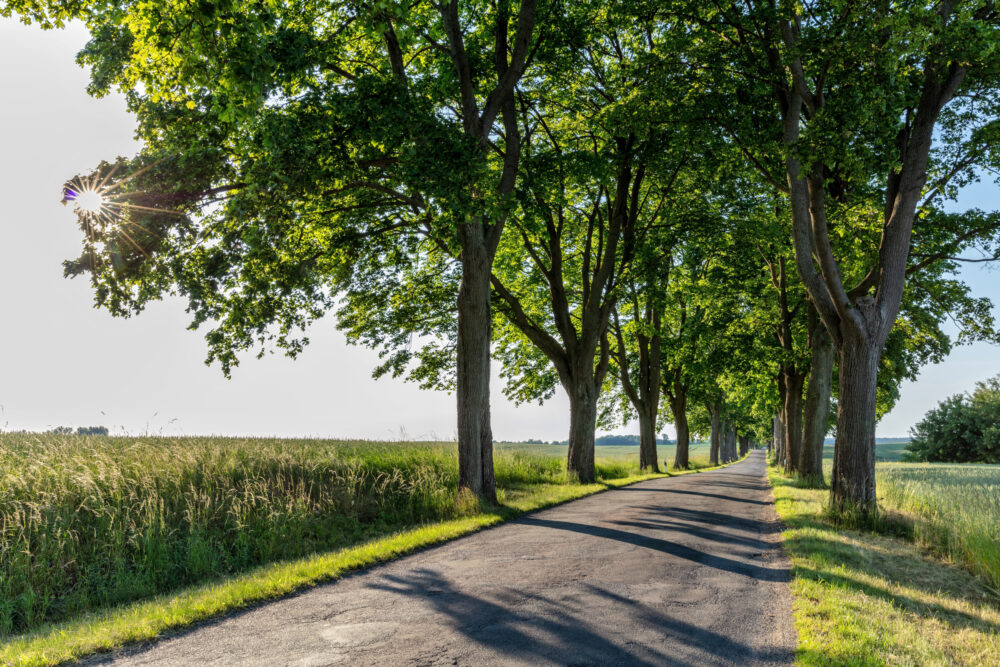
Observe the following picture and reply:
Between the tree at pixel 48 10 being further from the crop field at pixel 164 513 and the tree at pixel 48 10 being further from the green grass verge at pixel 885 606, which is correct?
the green grass verge at pixel 885 606

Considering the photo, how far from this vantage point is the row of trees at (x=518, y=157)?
33.8 feet

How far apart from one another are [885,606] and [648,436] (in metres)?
24.0

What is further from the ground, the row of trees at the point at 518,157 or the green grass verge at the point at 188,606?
the row of trees at the point at 518,157

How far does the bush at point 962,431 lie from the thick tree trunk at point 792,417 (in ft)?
114

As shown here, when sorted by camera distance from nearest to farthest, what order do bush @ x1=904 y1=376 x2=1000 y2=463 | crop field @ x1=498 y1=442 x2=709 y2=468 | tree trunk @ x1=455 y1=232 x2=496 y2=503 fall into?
tree trunk @ x1=455 y1=232 x2=496 y2=503, crop field @ x1=498 y1=442 x2=709 y2=468, bush @ x1=904 y1=376 x2=1000 y2=463

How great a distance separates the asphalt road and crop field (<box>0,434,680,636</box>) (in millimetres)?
2784

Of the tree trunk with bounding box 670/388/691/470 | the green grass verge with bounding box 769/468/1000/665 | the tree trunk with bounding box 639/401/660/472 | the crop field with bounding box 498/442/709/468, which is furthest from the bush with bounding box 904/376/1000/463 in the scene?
the green grass verge with bounding box 769/468/1000/665

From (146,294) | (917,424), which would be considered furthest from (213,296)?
(917,424)

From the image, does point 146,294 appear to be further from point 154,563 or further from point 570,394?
point 570,394

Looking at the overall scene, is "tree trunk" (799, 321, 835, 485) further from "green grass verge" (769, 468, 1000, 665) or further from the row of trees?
"green grass verge" (769, 468, 1000, 665)

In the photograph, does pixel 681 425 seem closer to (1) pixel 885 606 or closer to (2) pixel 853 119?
(2) pixel 853 119

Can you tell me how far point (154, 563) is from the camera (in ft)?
26.8

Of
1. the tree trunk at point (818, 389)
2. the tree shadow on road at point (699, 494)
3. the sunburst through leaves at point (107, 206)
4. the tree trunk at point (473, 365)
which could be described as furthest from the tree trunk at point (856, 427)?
the sunburst through leaves at point (107, 206)

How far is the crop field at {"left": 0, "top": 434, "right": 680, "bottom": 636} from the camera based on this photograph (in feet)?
24.7
